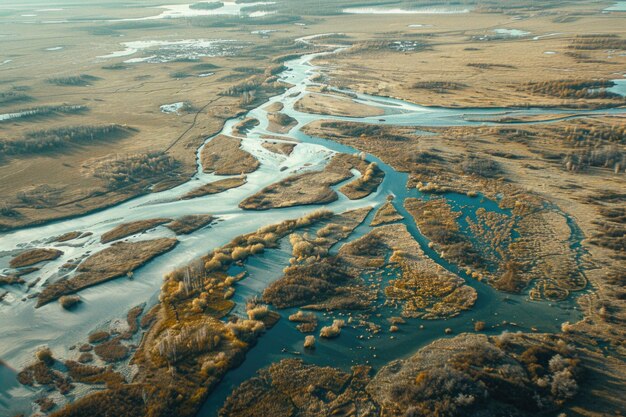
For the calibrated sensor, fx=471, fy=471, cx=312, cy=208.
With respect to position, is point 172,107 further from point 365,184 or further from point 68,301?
point 68,301

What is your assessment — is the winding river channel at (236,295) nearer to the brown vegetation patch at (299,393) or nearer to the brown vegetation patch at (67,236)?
the brown vegetation patch at (67,236)

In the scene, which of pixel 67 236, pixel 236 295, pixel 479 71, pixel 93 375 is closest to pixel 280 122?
pixel 67 236

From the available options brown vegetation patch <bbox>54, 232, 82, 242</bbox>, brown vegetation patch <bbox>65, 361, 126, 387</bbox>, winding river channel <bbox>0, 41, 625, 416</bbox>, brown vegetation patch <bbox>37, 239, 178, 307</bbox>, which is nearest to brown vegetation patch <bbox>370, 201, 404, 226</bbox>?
winding river channel <bbox>0, 41, 625, 416</bbox>

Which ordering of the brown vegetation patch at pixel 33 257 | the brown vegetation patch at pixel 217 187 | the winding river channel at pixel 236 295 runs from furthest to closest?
the brown vegetation patch at pixel 217 187 < the brown vegetation patch at pixel 33 257 < the winding river channel at pixel 236 295

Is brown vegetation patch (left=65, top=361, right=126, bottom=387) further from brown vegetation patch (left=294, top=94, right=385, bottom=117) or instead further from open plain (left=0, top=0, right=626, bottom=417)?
brown vegetation patch (left=294, top=94, right=385, bottom=117)

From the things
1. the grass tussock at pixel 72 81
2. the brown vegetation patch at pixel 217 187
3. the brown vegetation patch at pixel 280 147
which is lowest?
the brown vegetation patch at pixel 217 187

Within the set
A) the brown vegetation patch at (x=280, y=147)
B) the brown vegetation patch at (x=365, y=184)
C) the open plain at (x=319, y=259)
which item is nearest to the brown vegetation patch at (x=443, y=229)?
the open plain at (x=319, y=259)

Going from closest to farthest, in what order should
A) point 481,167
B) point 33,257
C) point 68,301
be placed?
point 68,301
point 33,257
point 481,167
